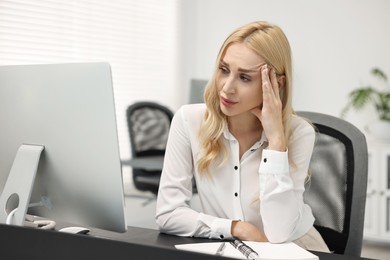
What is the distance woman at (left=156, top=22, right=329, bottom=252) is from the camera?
1507mm

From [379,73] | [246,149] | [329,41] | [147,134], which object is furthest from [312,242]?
[329,41]

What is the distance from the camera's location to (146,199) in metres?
4.61

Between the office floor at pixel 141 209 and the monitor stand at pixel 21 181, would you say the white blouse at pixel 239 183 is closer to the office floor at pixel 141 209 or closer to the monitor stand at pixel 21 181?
the monitor stand at pixel 21 181

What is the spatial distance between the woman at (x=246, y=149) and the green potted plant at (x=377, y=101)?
2520mm

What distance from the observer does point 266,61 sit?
5.17 feet

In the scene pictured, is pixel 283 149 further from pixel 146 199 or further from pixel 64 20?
pixel 146 199

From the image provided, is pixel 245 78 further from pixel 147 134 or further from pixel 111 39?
pixel 111 39

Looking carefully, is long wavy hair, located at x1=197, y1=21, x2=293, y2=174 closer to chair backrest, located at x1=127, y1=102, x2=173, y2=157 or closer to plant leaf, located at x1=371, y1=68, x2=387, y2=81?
chair backrest, located at x1=127, y1=102, x2=173, y2=157

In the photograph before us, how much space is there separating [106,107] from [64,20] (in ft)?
9.13

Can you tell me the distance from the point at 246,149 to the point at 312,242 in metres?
0.35

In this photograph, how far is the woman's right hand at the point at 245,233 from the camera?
141cm

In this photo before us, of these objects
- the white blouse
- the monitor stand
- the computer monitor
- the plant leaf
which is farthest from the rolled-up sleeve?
the plant leaf

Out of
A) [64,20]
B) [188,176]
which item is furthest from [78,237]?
[64,20]

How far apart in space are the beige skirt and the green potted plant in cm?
260
